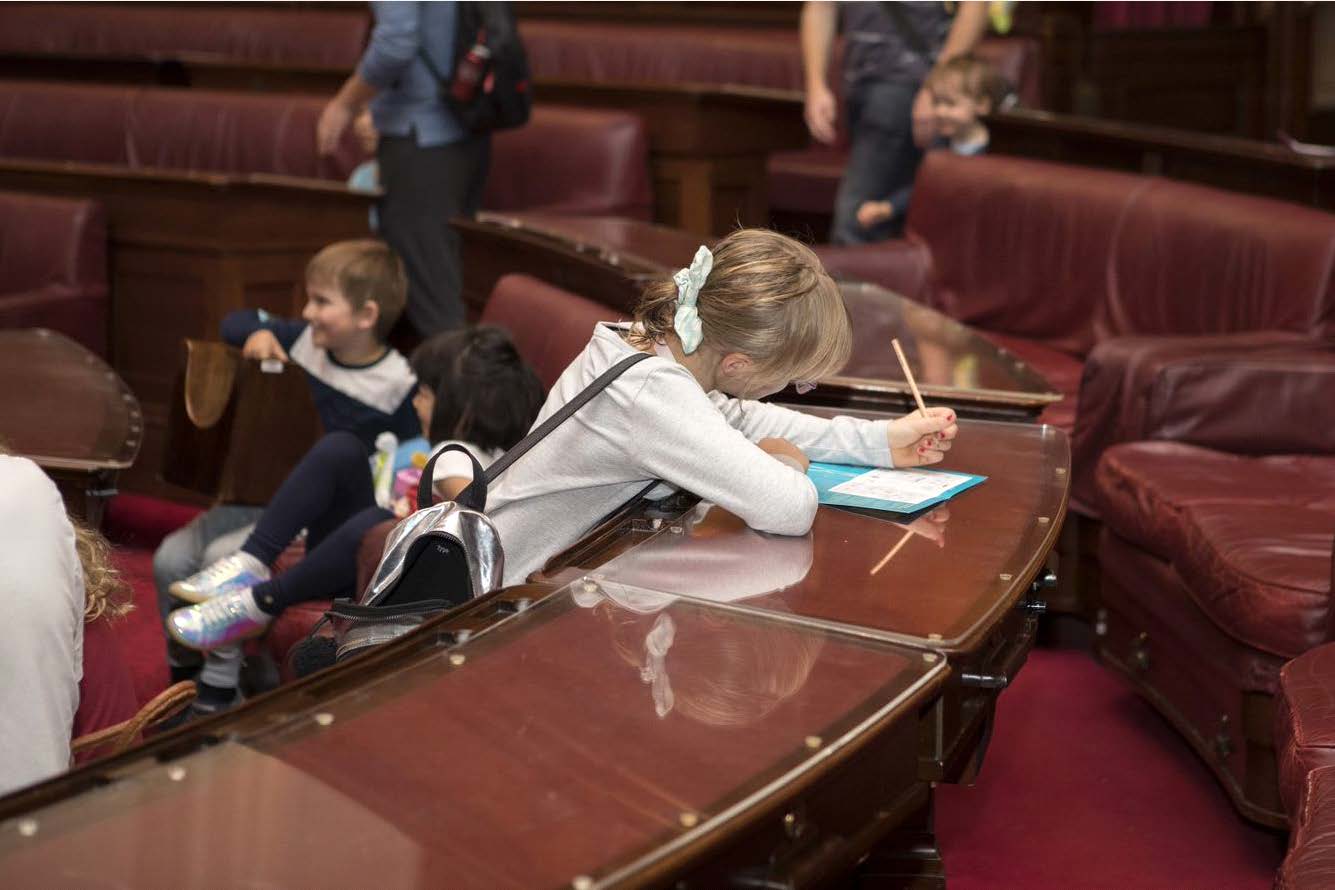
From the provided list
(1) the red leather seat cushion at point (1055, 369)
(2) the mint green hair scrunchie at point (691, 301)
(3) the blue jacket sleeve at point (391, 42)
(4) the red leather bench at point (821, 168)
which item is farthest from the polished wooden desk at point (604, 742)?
(4) the red leather bench at point (821, 168)

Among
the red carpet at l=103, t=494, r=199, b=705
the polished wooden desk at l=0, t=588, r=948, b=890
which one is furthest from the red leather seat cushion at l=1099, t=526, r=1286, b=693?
the red carpet at l=103, t=494, r=199, b=705

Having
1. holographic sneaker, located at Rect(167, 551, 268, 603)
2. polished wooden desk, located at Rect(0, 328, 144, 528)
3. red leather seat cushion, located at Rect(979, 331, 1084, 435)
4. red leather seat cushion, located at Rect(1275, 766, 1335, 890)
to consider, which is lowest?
holographic sneaker, located at Rect(167, 551, 268, 603)

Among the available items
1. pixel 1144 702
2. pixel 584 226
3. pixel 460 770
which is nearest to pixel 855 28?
pixel 584 226

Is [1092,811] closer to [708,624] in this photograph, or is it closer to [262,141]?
[708,624]

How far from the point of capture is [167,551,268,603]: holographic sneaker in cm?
320

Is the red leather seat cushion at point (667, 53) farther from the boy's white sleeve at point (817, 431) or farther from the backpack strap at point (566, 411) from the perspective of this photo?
the backpack strap at point (566, 411)

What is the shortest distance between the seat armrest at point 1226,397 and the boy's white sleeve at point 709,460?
1654 millimetres

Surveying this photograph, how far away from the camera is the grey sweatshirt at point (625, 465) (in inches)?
81.1

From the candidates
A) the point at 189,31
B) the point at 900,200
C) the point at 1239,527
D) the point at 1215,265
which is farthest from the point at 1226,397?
the point at 189,31

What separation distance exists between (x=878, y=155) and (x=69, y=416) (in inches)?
117

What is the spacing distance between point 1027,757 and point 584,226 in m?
1.87

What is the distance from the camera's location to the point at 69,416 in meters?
3.31

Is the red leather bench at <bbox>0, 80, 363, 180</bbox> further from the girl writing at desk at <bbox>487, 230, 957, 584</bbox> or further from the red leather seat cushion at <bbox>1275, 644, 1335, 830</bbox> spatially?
the red leather seat cushion at <bbox>1275, 644, 1335, 830</bbox>

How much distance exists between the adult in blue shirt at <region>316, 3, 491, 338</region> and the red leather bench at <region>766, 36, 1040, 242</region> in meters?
1.86
